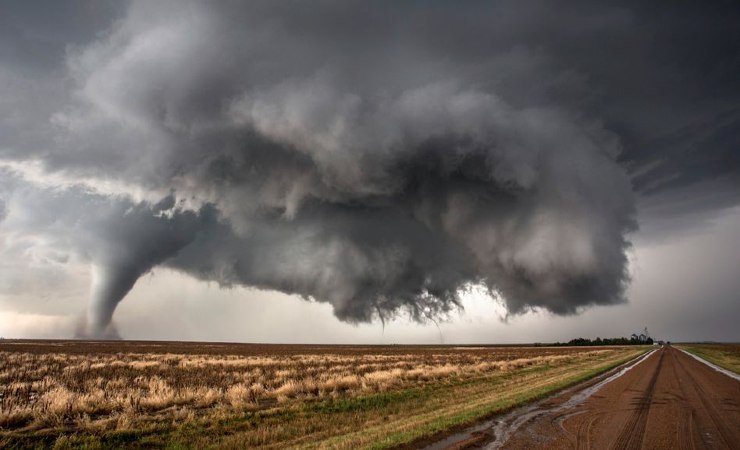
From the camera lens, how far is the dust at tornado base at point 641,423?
9.81 metres

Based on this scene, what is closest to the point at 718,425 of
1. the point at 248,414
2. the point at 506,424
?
the point at 506,424

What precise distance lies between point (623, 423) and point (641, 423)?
0.49 metres

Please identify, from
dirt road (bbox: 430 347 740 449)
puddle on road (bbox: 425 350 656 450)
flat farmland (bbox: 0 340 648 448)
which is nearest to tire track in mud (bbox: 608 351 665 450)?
dirt road (bbox: 430 347 740 449)

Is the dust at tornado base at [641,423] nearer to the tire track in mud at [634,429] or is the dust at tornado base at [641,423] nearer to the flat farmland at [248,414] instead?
the tire track in mud at [634,429]

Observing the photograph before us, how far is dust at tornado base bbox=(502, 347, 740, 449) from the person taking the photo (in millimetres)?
9812

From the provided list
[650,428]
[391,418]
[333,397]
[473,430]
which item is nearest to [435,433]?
[473,430]

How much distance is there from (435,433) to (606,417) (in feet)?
19.0

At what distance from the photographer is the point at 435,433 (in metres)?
11.1

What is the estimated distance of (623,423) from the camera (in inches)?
471

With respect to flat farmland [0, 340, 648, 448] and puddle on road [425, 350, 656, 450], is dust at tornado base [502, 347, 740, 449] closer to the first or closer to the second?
puddle on road [425, 350, 656, 450]

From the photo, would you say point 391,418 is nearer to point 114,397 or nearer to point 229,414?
point 229,414

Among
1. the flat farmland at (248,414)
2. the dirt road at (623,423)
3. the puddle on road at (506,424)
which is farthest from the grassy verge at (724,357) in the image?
the flat farmland at (248,414)

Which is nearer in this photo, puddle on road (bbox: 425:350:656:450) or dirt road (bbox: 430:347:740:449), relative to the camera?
dirt road (bbox: 430:347:740:449)

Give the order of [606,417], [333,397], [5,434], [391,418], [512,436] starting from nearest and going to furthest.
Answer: [512,436], [5,434], [606,417], [391,418], [333,397]
